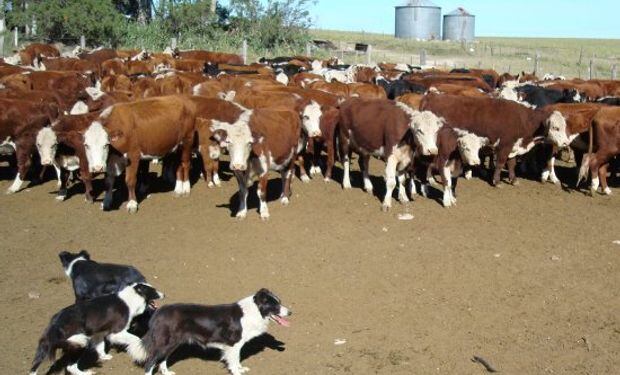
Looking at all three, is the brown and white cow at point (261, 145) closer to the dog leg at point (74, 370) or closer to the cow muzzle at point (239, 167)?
the cow muzzle at point (239, 167)

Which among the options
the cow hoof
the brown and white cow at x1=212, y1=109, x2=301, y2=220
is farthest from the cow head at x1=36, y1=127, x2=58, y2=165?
the brown and white cow at x1=212, y1=109, x2=301, y2=220

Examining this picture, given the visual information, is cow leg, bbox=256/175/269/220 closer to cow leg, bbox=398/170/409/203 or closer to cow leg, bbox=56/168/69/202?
cow leg, bbox=398/170/409/203

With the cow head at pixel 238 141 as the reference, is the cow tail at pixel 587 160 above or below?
below

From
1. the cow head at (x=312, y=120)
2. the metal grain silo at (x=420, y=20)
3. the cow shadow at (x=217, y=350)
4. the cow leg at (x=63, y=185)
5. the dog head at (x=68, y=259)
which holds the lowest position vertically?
the cow shadow at (x=217, y=350)

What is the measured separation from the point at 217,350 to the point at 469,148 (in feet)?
23.7

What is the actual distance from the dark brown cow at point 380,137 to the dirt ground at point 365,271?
0.57 m

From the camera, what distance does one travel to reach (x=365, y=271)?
29.0 ft

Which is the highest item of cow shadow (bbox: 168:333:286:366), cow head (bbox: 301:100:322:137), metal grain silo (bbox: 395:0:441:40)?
metal grain silo (bbox: 395:0:441:40)

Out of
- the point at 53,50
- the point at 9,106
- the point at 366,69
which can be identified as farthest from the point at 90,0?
the point at 9,106

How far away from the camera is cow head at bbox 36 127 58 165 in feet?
38.7

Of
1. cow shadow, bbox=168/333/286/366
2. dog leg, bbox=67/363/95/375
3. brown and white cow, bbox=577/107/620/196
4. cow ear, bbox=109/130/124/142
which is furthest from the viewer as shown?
brown and white cow, bbox=577/107/620/196

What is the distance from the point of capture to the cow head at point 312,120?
42.9 feet

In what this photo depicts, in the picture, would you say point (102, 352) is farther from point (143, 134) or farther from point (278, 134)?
point (143, 134)

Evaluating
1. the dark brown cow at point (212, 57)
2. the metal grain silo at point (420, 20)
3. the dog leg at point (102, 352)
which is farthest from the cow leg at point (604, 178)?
the metal grain silo at point (420, 20)
